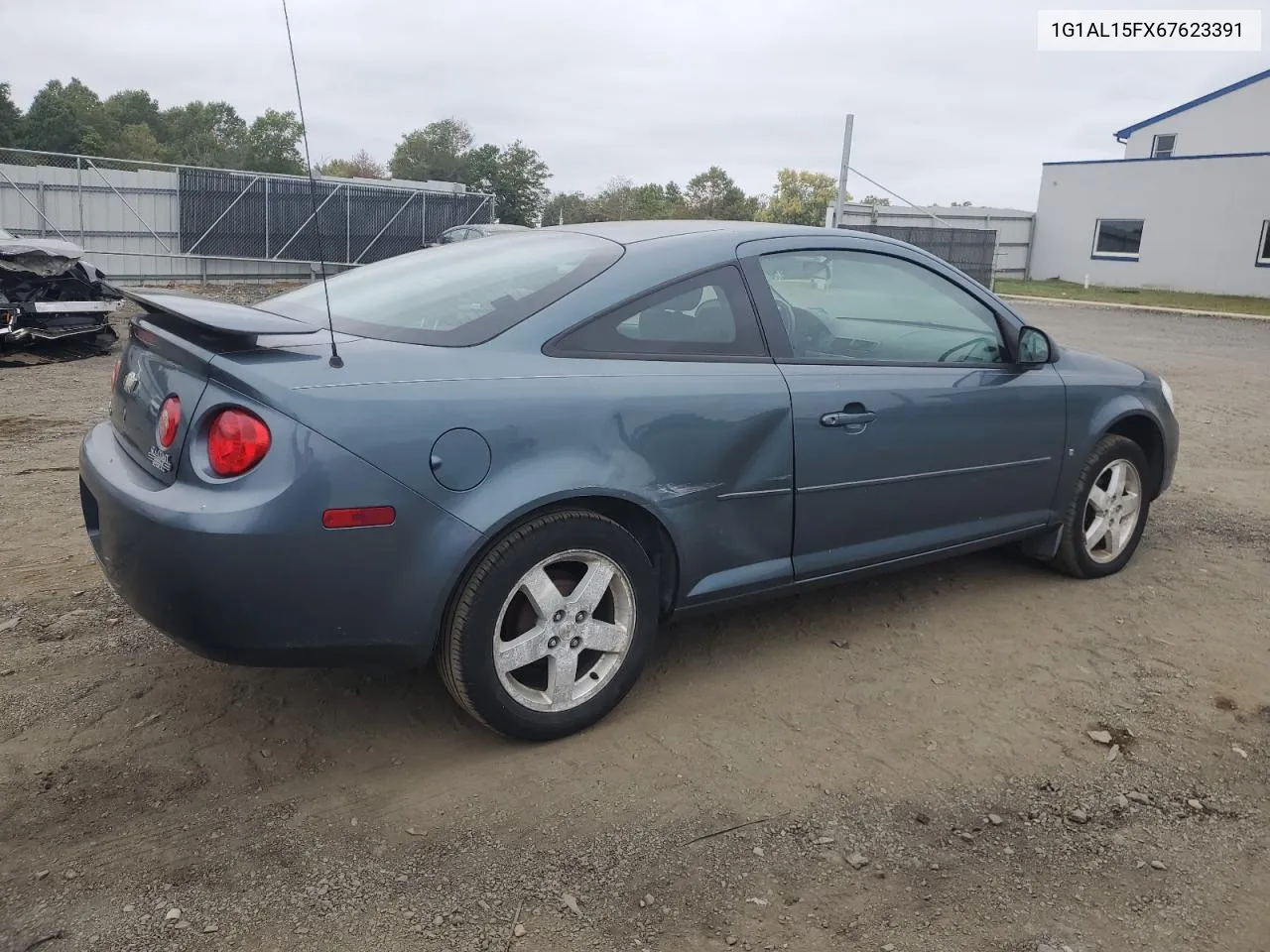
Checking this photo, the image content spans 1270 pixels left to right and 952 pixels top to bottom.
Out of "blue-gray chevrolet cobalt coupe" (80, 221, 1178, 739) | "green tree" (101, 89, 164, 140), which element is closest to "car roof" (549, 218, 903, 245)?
"blue-gray chevrolet cobalt coupe" (80, 221, 1178, 739)

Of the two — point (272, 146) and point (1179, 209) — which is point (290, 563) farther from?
point (272, 146)

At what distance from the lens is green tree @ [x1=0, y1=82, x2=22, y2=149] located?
42906mm

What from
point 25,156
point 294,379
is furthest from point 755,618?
point 25,156

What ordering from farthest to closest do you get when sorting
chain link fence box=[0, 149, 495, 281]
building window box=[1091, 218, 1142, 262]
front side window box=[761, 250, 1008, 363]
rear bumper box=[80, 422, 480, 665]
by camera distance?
1. building window box=[1091, 218, 1142, 262]
2. chain link fence box=[0, 149, 495, 281]
3. front side window box=[761, 250, 1008, 363]
4. rear bumper box=[80, 422, 480, 665]

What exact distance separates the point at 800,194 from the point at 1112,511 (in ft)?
186

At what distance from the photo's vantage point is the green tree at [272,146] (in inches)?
1655

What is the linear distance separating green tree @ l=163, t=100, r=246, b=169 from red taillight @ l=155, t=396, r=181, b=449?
48353 millimetres

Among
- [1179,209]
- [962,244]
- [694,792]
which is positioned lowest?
[694,792]

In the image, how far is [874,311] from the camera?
3.89m

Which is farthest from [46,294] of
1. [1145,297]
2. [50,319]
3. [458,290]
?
[1145,297]

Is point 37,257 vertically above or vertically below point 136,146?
below

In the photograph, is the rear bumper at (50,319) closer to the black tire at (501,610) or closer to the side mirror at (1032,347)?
the black tire at (501,610)

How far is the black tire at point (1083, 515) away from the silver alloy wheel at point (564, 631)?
2362 mm

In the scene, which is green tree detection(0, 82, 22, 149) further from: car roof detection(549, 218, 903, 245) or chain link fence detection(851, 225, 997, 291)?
car roof detection(549, 218, 903, 245)
